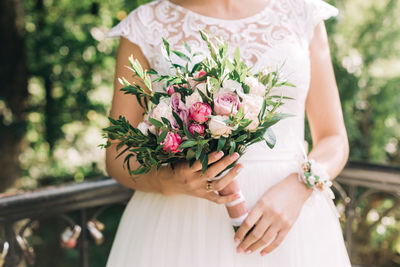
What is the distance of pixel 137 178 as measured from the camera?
1.72 m

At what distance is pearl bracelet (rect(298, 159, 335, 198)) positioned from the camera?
1652 millimetres

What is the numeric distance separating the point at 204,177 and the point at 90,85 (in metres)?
3.72

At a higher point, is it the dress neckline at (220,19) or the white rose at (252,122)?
the dress neckline at (220,19)

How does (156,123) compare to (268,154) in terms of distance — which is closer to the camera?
(156,123)

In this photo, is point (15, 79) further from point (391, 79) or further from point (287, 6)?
point (391, 79)

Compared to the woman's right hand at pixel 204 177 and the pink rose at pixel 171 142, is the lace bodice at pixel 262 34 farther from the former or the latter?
the pink rose at pixel 171 142

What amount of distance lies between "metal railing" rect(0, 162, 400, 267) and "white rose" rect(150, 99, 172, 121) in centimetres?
95

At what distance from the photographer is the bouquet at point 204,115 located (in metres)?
1.22

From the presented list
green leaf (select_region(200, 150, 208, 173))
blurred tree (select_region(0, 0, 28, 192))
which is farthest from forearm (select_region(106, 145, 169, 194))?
blurred tree (select_region(0, 0, 28, 192))

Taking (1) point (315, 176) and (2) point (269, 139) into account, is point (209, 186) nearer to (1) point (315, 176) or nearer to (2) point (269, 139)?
(2) point (269, 139)

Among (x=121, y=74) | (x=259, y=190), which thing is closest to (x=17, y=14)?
(x=121, y=74)

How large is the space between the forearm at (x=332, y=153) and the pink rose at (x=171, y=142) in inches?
32.7

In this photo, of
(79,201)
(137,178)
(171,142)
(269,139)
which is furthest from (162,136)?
(79,201)

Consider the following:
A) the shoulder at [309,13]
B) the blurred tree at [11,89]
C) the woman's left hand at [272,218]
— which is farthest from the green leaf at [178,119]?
the blurred tree at [11,89]
